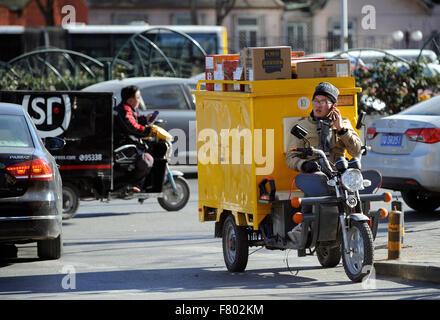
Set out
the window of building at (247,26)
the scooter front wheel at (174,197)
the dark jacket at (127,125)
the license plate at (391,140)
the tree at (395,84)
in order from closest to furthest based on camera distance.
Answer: the license plate at (391,140)
the dark jacket at (127,125)
the scooter front wheel at (174,197)
the tree at (395,84)
the window of building at (247,26)

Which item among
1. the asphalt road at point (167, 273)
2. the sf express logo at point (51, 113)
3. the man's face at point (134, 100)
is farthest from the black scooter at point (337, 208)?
the man's face at point (134, 100)

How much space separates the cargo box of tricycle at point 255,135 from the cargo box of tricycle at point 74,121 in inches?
150

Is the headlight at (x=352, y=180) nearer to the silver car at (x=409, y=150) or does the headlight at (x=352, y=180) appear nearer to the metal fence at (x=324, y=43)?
the silver car at (x=409, y=150)

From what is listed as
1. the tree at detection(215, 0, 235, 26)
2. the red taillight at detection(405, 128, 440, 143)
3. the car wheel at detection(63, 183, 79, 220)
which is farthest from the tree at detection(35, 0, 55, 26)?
the red taillight at detection(405, 128, 440, 143)

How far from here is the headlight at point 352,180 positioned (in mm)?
8617

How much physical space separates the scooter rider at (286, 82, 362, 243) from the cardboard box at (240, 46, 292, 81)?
1.49 feet

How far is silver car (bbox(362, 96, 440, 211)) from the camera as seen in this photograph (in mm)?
12711

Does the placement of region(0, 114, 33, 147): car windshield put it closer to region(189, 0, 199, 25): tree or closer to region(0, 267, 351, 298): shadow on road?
region(0, 267, 351, 298): shadow on road

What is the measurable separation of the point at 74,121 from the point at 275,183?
4.94 meters

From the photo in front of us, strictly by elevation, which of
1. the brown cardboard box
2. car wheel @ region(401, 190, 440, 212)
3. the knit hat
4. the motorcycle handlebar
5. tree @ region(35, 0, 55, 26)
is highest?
tree @ region(35, 0, 55, 26)

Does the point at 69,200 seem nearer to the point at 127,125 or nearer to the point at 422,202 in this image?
the point at 127,125

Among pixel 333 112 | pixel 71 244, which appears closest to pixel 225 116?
pixel 333 112

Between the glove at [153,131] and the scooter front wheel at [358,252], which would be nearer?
the scooter front wheel at [358,252]

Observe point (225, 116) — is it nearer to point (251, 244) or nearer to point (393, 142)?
point (251, 244)
